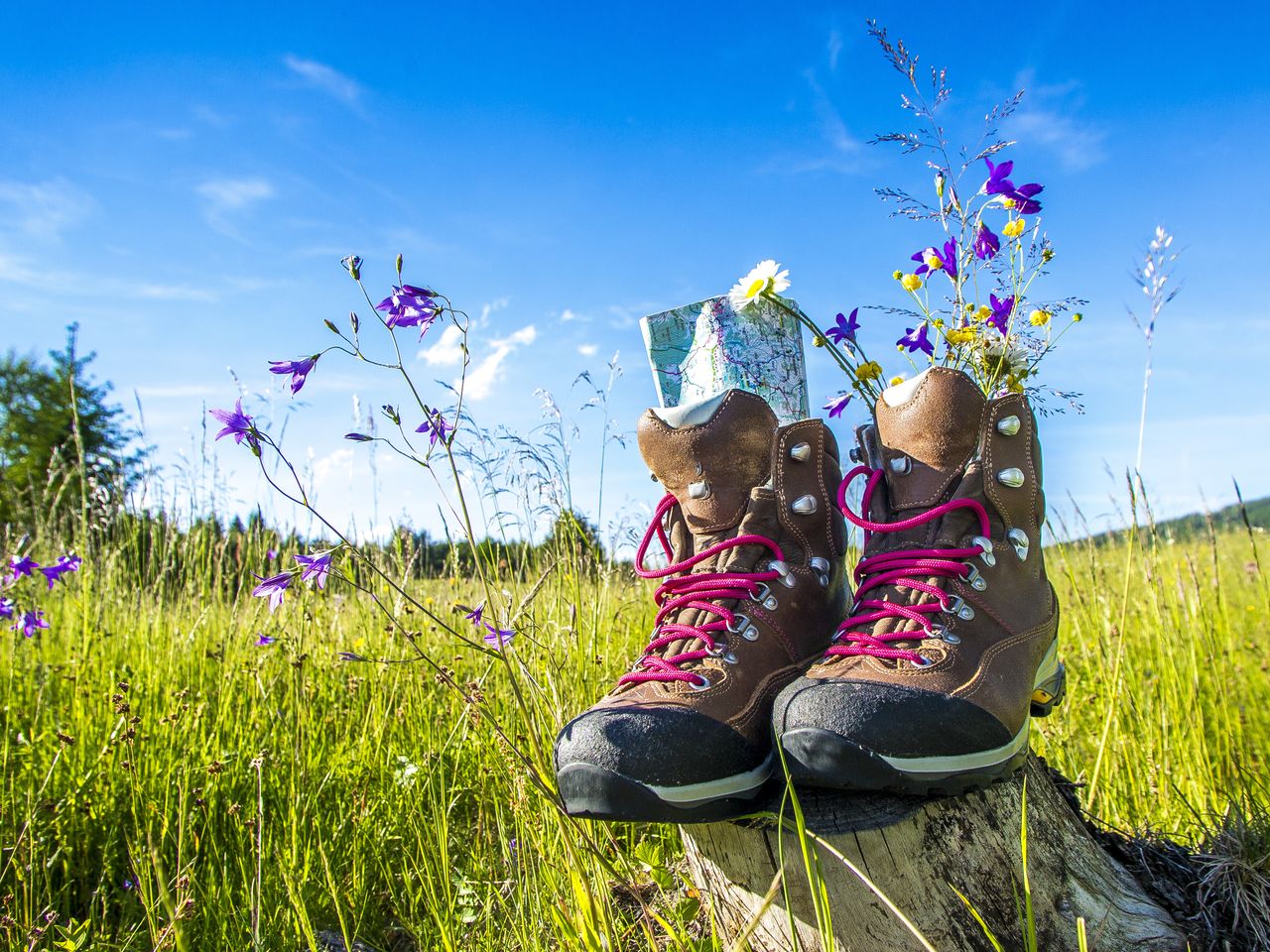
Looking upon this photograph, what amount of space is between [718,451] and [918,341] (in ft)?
2.20

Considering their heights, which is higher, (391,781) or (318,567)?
(318,567)

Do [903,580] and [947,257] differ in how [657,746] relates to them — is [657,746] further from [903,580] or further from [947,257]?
[947,257]

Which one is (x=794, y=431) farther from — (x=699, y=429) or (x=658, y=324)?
(x=658, y=324)

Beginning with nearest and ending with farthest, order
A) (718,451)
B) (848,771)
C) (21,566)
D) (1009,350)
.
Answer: (848,771)
(718,451)
(1009,350)
(21,566)

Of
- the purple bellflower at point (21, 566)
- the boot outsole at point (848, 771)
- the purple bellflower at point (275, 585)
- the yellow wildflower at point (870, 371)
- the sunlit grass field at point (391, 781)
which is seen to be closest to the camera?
the boot outsole at point (848, 771)

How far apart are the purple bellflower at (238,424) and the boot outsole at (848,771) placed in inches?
37.6

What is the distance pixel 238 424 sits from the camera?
1.33m

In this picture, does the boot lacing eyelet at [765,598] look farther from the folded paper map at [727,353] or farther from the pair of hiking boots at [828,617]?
the folded paper map at [727,353]

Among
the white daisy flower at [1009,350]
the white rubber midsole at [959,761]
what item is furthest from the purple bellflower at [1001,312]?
the white rubber midsole at [959,761]

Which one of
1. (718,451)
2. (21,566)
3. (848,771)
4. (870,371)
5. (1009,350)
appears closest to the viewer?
(848,771)

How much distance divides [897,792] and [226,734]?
2.36m

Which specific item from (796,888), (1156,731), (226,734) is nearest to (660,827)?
(796,888)

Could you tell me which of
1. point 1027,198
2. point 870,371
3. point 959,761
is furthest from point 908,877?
point 1027,198

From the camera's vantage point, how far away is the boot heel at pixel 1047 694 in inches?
60.4
